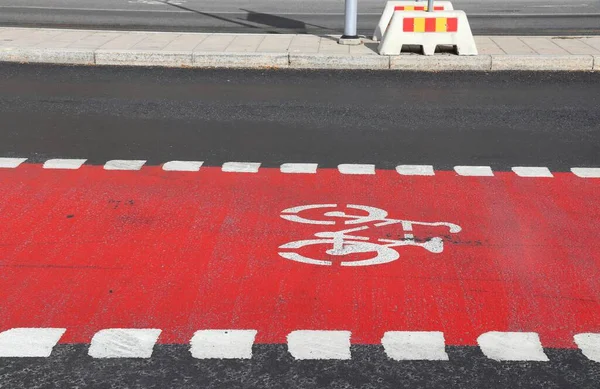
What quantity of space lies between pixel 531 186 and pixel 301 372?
369 centimetres

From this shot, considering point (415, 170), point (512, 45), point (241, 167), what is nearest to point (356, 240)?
point (415, 170)

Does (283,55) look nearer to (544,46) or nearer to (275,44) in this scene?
Answer: (275,44)

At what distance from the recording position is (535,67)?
12758 millimetres

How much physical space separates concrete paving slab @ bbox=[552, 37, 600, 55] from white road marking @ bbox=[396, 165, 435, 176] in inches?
231

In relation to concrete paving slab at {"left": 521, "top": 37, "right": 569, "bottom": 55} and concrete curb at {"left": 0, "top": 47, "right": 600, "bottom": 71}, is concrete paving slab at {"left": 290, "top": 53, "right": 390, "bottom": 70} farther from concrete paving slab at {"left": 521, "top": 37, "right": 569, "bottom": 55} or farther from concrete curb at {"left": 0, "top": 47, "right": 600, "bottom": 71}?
concrete paving slab at {"left": 521, "top": 37, "right": 569, "bottom": 55}

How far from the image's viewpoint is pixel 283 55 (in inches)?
504

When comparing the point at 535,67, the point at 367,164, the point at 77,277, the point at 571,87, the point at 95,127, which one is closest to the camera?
the point at 77,277

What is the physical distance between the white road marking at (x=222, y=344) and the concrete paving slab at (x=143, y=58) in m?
8.34

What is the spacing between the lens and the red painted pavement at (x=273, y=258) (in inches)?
204

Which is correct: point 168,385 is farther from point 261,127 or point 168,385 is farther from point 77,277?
point 261,127

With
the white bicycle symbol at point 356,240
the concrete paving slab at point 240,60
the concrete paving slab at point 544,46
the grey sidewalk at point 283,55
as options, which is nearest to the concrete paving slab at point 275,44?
the grey sidewalk at point 283,55

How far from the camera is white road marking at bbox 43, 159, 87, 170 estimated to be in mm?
8055

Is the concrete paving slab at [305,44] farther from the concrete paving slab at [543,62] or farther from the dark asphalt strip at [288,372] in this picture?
the dark asphalt strip at [288,372]

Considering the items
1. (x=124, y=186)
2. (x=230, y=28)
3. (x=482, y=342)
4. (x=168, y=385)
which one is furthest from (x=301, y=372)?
(x=230, y=28)
